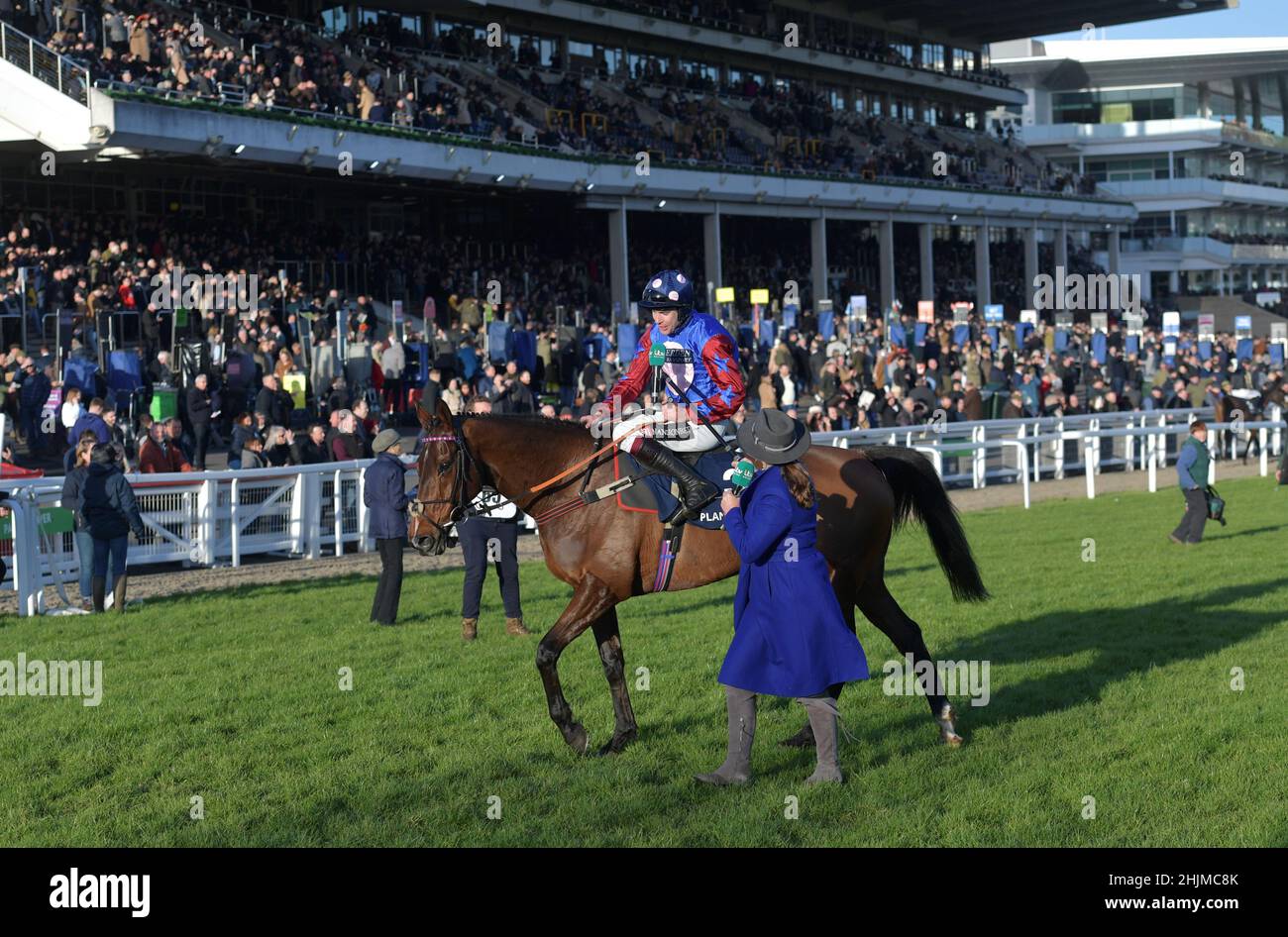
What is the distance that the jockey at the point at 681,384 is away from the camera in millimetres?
7047

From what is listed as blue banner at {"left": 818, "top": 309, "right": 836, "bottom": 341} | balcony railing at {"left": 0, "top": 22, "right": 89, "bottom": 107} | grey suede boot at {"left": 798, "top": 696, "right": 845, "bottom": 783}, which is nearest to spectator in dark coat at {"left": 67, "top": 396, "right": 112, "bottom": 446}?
balcony railing at {"left": 0, "top": 22, "right": 89, "bottom": 107}

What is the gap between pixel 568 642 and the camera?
6934mm

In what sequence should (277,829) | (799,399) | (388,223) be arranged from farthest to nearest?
(388,223)
(799,399)
(277,829)

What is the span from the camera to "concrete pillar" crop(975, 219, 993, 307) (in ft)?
162

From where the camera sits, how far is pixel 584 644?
999 cm

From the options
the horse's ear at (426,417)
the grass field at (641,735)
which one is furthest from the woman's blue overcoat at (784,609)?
the horse's ear at (426,417)

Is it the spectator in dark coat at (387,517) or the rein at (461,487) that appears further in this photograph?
the spectator in dark coat at (387,517)

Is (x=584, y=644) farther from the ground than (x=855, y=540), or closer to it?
closer to it

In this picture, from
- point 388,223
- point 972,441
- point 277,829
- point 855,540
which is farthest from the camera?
point 388,223

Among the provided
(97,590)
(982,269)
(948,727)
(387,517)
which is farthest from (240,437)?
(982,269)

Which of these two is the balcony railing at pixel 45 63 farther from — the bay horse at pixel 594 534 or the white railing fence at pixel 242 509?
the bay horse at pixel 594 534

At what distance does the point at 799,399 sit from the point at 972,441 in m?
4.11
